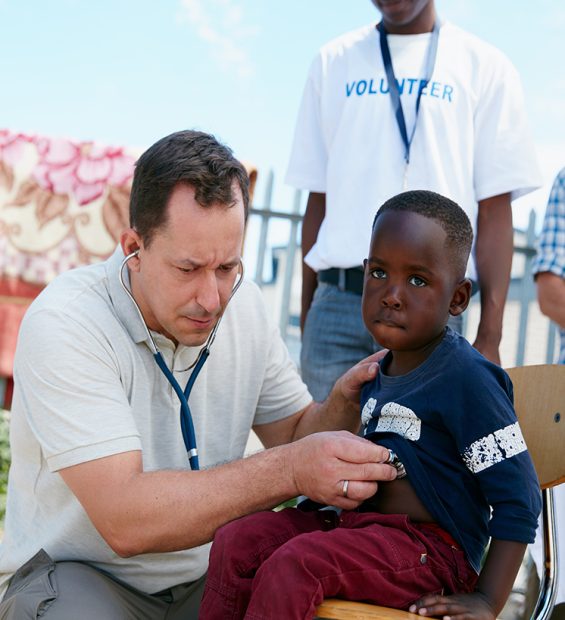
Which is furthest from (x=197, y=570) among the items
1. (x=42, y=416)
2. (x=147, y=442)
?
(x=42, y=416)

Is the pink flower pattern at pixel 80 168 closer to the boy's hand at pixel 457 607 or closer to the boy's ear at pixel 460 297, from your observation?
the boy's ear at pixel 460 297

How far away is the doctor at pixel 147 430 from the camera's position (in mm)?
2107

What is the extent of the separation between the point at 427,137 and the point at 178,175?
123cm

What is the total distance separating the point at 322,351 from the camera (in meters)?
3.32

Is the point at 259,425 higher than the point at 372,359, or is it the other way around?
the point at 372,359

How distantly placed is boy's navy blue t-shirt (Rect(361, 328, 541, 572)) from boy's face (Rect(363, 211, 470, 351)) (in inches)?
2.9

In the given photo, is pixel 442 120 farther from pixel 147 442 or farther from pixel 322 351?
pixel 147 442

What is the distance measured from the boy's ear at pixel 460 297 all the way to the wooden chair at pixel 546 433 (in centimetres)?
46

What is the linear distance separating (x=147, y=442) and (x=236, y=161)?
2.64ft

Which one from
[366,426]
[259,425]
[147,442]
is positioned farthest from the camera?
[259,425]

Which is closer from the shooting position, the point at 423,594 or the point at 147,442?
the point at 423,594

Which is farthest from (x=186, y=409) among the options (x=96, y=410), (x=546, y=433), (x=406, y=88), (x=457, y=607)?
(x=406, y=88)

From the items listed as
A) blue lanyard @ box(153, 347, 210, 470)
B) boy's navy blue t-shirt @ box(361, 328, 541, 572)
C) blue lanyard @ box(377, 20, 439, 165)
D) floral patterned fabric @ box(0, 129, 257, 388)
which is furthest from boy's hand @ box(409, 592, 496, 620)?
floral patterned fabric @ box(0, 129, 257, 388)

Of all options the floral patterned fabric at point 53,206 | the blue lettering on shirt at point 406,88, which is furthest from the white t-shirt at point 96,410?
the floral patterned fabric at point 53,206
